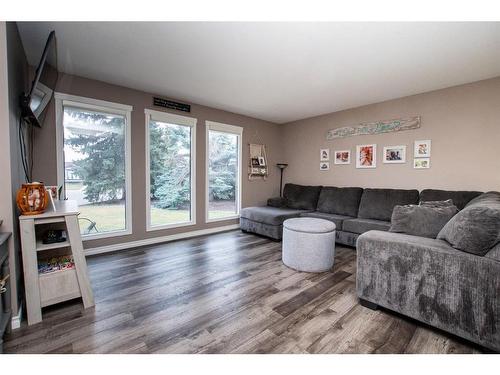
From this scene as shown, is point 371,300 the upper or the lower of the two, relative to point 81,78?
lower

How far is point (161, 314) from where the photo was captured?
1.76 meters

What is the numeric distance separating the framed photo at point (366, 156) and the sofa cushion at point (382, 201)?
52cm

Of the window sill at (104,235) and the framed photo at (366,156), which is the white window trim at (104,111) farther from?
the framed photo at (366,156)

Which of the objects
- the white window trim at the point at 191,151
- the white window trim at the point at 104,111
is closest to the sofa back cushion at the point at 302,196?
the white window trim at the point at 191,151

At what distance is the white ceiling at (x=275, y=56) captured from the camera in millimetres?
1911

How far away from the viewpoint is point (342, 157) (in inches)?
169

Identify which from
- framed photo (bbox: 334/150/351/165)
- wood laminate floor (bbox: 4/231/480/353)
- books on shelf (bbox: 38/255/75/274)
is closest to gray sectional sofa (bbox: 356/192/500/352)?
wood laminate floor (bbox: 4/231/480/353)

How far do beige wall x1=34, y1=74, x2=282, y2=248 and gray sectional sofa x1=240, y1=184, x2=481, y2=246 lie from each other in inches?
27.9

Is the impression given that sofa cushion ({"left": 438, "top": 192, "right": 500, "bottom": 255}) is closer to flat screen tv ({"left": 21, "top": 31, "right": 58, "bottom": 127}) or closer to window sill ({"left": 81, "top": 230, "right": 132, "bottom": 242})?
flat screen tv ({"left": 21, "top": 31, "right": 58, "bottom": 127})

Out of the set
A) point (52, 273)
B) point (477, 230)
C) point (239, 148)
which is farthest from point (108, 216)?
point (477, 230)
